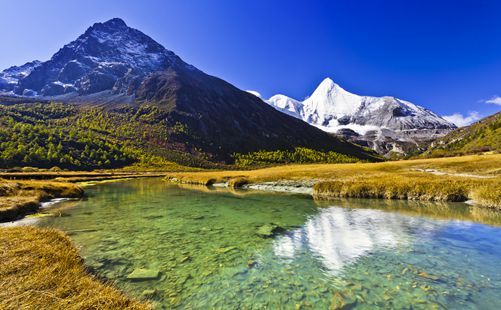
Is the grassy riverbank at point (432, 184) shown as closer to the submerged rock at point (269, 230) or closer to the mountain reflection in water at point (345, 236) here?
the mountain reflection in water at point (345, 236)

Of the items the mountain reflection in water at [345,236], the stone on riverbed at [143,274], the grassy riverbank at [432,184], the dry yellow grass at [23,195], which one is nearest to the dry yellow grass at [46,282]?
the stone on riverbed at [143,274]

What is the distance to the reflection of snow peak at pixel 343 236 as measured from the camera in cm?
1672

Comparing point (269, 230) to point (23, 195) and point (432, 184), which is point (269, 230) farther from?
point (23, 195)

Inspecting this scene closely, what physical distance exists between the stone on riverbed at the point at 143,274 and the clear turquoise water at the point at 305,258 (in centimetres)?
28

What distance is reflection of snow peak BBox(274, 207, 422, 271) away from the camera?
1672 cm

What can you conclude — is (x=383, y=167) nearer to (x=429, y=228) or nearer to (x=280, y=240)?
(x=429, y=228)

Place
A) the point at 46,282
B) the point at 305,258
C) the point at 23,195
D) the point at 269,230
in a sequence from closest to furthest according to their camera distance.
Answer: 1. the point at 46,282
2. the point at 305,258
3. the point at 269,230
4. the point at 23,195

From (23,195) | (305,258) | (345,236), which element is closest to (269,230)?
(345,236)

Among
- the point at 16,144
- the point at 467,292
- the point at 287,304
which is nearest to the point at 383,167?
the point at 467,292

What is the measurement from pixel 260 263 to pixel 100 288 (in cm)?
831

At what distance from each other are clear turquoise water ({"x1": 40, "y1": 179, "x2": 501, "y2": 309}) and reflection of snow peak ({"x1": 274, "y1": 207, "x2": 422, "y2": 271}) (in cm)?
7

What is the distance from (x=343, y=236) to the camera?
20.6 meters

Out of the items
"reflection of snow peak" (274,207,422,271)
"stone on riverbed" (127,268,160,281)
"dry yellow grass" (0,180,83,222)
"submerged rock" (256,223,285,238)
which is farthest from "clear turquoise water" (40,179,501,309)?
"dry yellow grass" (0,180,83,222)

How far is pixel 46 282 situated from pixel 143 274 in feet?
15.6
